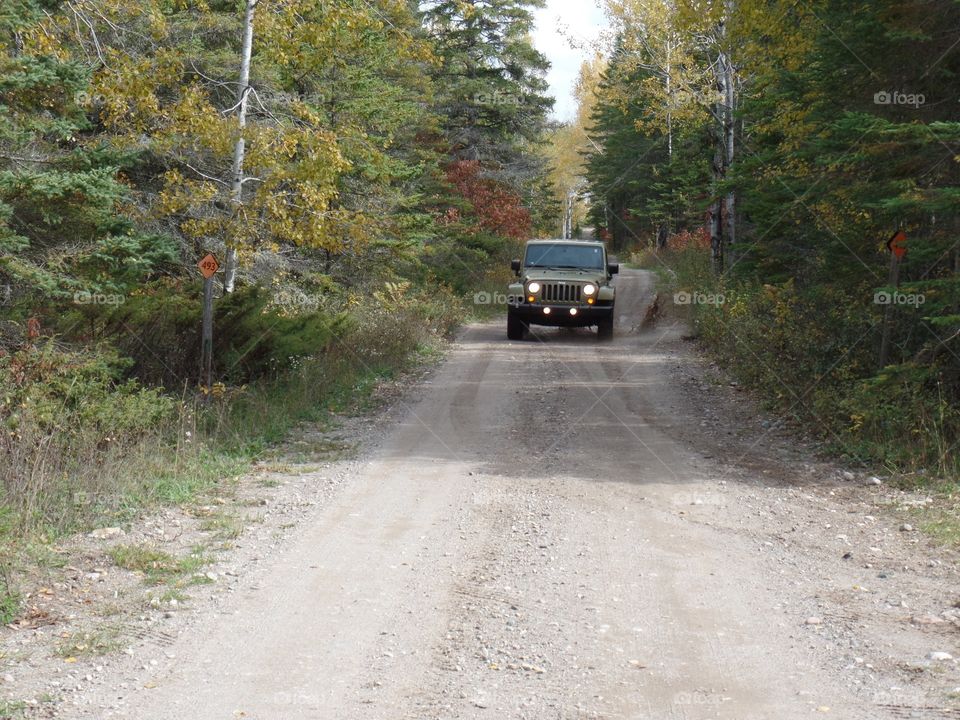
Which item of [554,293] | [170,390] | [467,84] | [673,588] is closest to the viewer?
[673,588]

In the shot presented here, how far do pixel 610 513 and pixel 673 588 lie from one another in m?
1.81

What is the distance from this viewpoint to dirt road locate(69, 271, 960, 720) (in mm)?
4566

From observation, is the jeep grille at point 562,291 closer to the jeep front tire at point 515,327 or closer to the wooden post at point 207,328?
the jeep front tire at point 515,327

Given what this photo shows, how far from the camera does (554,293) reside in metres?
21.0

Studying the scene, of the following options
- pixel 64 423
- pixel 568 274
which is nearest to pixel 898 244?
pixel 64 423

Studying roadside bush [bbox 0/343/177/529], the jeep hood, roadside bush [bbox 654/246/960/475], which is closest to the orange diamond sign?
roadside bush [bbox 0/343/177/529]

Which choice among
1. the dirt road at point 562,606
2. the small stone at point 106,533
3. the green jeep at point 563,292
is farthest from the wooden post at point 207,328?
the green jeep at point 563,292

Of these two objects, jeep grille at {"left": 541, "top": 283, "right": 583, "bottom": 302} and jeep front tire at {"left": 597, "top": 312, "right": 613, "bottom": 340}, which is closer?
jeep grille at {"left": 541, "top": 283, "right": 583, "bottom": 302}

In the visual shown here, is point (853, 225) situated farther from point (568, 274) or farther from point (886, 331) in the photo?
point (568, 274)

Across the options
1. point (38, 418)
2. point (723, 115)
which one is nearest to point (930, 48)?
point (38, 418)

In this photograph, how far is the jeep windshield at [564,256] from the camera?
2194cm

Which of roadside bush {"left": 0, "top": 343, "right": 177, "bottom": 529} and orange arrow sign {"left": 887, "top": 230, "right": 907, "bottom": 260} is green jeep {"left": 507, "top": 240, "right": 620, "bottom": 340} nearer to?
orange arrow sign {"left": 887, "top": 230, "right": 907, "bottom": 260}

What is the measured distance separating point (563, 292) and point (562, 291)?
3 centimetres

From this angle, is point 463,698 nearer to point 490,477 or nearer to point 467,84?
point 490,477
